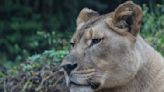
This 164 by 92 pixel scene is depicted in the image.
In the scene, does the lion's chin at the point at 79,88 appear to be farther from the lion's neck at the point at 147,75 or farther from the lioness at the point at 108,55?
the lion's neck at the point at 147,75

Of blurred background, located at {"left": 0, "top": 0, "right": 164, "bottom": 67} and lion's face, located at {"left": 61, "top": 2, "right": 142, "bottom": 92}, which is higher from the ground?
lion's face, located at {"left": 61, "top": 2, "right": 142, "bottom": 92}

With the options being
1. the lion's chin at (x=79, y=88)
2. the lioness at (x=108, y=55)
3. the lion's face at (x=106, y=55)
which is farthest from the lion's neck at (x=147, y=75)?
the lion's chin at (x=79, y=88)

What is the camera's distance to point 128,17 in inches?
273

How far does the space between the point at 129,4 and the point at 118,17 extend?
0.45ft

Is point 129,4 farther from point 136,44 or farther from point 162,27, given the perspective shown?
point 162,27

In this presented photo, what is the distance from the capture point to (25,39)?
14758 millimetres

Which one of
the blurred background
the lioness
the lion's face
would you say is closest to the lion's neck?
the lioness

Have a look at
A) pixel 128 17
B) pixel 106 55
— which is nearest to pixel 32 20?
pixel 128 17

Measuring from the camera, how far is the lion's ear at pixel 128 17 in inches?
271

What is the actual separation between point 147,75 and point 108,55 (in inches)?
19.2

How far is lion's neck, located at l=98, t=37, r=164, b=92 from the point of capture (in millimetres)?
7027

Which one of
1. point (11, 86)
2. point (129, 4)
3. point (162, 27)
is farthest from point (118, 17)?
point (162, 27)

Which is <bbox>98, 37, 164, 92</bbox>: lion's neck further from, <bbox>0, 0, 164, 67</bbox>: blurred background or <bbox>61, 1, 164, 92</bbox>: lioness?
<bbox>0, 0, 164, 67</bbox>: blurred background

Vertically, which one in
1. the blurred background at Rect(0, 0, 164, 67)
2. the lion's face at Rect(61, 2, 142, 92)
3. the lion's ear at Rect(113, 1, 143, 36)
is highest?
the lion's ear at Rect(113, 1, 143, 36)
